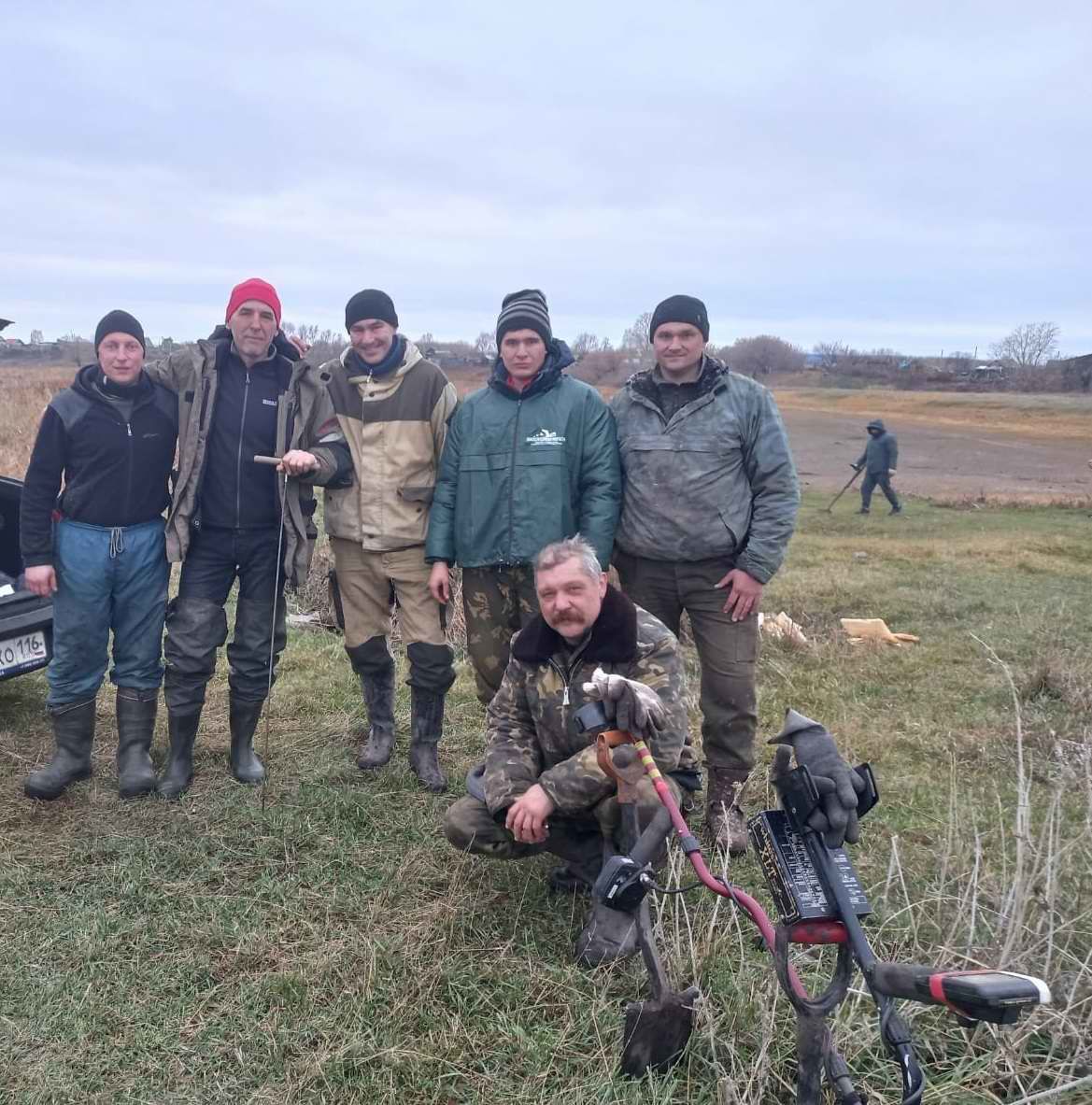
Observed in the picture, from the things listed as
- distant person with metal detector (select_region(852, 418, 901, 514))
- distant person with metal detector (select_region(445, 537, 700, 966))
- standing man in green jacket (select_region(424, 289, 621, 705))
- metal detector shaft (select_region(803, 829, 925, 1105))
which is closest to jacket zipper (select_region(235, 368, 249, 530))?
standing man in green jacket (select_region(424, 289, 621, 705))

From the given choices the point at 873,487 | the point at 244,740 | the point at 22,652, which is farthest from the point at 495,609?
the point at 873,487

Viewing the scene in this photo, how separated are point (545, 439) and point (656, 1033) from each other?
81.9 inches

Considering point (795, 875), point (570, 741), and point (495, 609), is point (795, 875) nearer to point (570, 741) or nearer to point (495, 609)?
point (570, 741)

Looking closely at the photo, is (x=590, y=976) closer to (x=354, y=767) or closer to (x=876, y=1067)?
(x=876, y=1067)

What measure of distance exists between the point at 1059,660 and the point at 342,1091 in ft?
16.6

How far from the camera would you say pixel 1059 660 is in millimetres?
5719

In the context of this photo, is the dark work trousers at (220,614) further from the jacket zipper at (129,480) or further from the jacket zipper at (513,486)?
the jacket zipper at (513,486)

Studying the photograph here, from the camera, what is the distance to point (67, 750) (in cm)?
379

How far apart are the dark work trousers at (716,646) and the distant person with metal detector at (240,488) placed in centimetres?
137

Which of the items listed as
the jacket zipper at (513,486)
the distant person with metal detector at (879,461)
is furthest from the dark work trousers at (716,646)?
the distant person with metal detector at (879,461)

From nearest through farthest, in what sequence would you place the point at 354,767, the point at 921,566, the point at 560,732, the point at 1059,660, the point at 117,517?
the point at 560,732
the point at 117,517
the point at 354,767
the point at 1059,660
the point at 921,566

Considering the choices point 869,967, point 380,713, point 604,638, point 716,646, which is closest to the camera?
point 869,967

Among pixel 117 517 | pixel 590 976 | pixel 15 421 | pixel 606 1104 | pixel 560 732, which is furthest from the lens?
pixel 15 421

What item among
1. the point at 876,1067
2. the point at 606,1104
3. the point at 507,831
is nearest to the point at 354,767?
the point at 507,831
